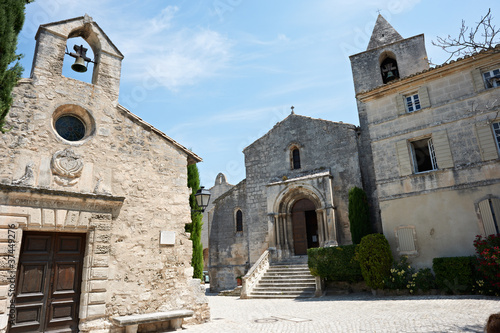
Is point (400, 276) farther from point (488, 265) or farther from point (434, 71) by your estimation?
point (434, 71)

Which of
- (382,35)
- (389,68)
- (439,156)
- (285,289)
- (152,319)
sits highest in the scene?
(382,35)

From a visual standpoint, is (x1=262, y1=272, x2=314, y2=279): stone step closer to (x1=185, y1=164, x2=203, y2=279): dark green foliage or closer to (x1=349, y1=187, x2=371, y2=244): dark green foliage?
(x1=349, y1=187, x2=371, y2=244): dark green foliage

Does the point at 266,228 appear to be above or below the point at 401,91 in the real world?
below

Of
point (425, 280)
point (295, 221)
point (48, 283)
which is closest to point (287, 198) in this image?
point (295, 221)

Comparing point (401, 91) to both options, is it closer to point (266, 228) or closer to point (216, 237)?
point (266, 228)

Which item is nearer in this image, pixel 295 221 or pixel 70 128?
pixel 70 128

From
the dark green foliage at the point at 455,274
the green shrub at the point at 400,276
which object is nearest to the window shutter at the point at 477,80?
the dark green foliage at the point at 455,274

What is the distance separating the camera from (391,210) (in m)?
12.7

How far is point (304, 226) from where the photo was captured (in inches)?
677

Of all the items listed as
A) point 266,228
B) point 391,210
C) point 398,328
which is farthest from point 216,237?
point 398,328

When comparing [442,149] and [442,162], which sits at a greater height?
[442,149]

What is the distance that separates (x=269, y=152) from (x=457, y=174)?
32.0ft

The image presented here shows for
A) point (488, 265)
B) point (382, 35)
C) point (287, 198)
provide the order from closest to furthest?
point (488, 265)
point (287, 198)
point (382, 35)

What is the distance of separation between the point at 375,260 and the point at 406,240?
1.48 metres
